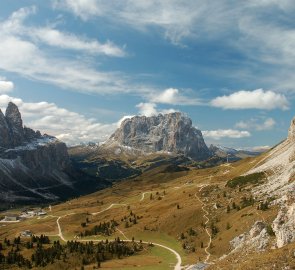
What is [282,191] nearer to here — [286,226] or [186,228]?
[186,228]

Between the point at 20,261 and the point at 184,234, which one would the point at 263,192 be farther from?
the point at 20,261

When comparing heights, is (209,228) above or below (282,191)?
below

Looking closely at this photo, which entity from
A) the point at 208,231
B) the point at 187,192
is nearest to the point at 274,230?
the point at 208,231

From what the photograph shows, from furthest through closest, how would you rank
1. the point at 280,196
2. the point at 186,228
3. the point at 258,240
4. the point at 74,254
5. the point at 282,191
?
the point at 186,228, the point at 282,191, the point at 280,196, the point at 74,254, the point at 258,240

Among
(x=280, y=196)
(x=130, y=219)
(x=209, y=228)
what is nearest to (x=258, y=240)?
(x=280, y=196)

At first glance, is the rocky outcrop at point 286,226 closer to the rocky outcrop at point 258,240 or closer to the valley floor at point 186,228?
the rocky outcrop at point 258,240

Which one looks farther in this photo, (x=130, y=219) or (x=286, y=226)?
(x=130, y=219)

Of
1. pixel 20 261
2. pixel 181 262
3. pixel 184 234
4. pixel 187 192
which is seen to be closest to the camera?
pixel 181 262

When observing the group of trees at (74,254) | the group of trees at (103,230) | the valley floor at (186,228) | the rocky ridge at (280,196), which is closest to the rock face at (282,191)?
the rocky ridge at (280,196)

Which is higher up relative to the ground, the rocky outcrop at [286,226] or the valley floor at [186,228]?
the rocky outcrop at [286,226]

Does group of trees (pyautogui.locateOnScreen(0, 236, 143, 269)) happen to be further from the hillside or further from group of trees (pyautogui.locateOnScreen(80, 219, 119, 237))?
group of trees (pyautogui.locateOnScreen(80, 219, 119, 237))

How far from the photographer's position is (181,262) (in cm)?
10894

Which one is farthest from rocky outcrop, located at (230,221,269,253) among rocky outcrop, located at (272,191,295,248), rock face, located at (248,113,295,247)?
rocky outcrop, located at (272,191,295,248)

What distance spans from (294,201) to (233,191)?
89628 millimetres
